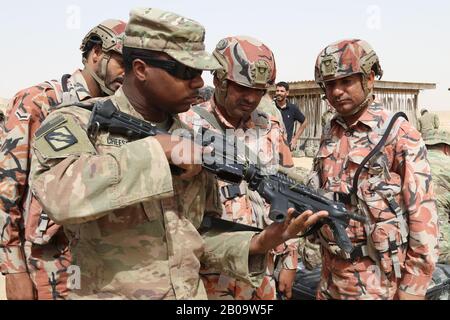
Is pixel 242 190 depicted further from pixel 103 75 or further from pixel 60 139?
pixel 60 139

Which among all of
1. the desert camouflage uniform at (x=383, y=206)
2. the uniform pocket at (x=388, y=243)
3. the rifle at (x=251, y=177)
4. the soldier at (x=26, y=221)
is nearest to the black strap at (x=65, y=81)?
the soldier at (x=26, y=221)

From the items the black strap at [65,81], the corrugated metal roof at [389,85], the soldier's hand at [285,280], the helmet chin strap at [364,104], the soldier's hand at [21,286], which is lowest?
the soldier's hand at [285,280]

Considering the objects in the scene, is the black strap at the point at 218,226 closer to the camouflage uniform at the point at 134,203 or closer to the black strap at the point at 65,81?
the camouflage uniform at the point at 134,203

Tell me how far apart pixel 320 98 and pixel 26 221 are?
13771mm

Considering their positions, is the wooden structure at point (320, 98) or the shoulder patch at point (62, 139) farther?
the wooden structure at point (320, 98)

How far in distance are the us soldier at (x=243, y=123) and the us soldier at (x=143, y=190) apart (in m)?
0.99

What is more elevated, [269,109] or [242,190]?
[269,109]

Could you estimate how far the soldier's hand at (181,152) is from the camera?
1705 millimetres

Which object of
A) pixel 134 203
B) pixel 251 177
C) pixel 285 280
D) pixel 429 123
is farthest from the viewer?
pixel 429 123

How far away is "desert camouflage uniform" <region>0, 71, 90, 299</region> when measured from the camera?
2906 mm

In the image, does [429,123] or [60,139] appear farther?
[429,123]

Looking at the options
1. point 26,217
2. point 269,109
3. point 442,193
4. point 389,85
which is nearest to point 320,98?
point 389,85

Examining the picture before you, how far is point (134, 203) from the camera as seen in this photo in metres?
1.61
